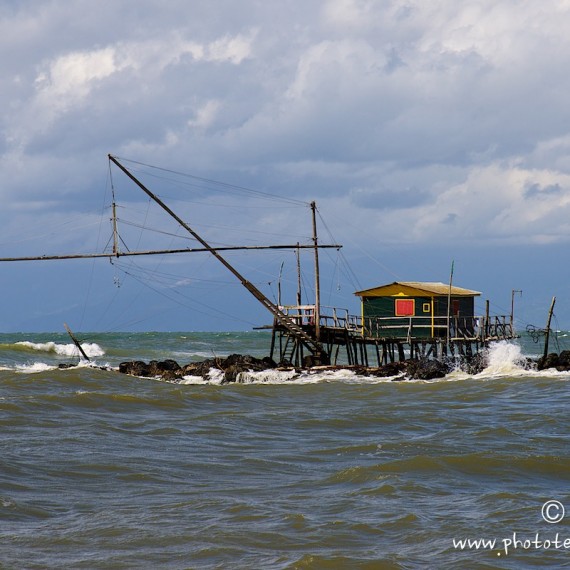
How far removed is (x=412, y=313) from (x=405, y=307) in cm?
48

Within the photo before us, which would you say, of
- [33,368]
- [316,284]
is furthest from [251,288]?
[33,368]

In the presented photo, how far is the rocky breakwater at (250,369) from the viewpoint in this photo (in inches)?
1661

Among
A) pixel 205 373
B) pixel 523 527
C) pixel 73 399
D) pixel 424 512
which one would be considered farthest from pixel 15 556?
pixel 205 373

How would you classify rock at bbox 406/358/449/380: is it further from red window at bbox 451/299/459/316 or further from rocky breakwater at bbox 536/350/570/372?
red window at bbox 451/299/459/316

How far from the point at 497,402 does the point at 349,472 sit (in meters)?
14.8

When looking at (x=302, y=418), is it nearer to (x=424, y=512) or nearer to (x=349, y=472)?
(x=349, y=472)

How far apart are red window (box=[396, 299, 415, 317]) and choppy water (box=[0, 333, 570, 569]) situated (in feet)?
54.3

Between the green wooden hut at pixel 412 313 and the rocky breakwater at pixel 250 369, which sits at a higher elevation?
the green wooden hut at pixel 412 313

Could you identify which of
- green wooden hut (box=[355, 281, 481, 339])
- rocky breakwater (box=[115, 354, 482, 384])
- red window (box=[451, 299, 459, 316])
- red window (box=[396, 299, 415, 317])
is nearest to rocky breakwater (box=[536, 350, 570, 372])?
rocky breakwater (box=[115, 354, 482, 384])

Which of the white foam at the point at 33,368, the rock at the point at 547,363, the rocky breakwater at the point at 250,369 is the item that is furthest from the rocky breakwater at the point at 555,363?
the white foam at the point at 33,368

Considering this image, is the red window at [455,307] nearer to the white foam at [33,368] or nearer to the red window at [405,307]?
the red window at [405,307]

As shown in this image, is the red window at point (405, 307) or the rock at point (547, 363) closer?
the rock at point (547, 363)

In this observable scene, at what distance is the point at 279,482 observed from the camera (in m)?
17.4

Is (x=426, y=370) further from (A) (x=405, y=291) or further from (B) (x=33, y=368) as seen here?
(B) (x=33, y=368)
